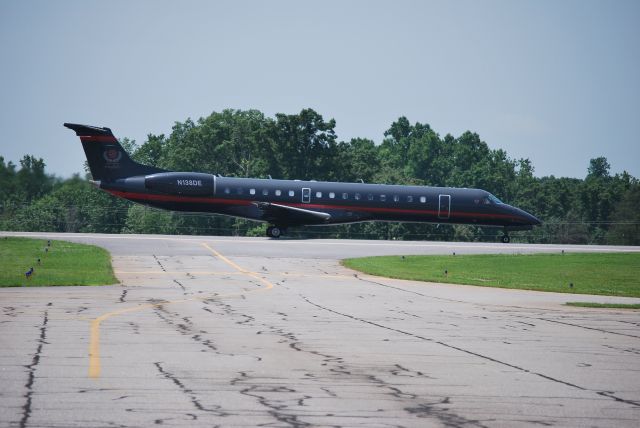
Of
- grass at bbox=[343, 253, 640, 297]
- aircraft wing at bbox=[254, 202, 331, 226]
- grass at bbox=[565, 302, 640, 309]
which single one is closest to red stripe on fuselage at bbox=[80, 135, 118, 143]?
aircraft wing at bbox=[254, 202, 331, 226]

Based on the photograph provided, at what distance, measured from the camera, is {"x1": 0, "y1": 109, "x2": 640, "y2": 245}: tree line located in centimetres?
6006

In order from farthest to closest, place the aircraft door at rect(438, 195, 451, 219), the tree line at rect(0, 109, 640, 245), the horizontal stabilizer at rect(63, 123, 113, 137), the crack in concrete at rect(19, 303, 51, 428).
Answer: the tree line at rect(0, 109, 640, 245) < the aircraft door at rect(438, 195, 451, 219) < the horizontal stabilizer at rect(63, 123, 113, 137) < the crack in concrete at rect(19, 303, 51, 428)

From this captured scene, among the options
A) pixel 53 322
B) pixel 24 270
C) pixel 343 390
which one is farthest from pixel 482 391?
pixel 24 270

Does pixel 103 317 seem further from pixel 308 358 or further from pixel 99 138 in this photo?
pixel 99 138

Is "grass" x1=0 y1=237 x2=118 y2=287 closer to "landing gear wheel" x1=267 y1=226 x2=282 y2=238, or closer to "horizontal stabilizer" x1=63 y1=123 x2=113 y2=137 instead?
"horizontal stabilizer" x1=63 y1=123 x2=113 y2=137

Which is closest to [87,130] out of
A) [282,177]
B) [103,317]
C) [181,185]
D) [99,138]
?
[99,138]

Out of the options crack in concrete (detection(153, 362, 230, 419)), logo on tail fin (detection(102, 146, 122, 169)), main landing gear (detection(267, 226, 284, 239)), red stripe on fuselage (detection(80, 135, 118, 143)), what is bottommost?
crack in concrete (detection(153, 362, 230, 419))

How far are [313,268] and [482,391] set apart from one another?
22.6 metres

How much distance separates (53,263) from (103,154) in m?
19.8

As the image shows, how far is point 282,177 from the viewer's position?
9838cm

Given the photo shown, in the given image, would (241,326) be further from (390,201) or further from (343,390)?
(390,201)

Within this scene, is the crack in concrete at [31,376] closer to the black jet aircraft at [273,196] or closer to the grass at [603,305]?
the grass at [603,305]

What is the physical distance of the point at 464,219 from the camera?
5384 cm

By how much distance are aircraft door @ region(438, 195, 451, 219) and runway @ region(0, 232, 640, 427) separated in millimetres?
27532
